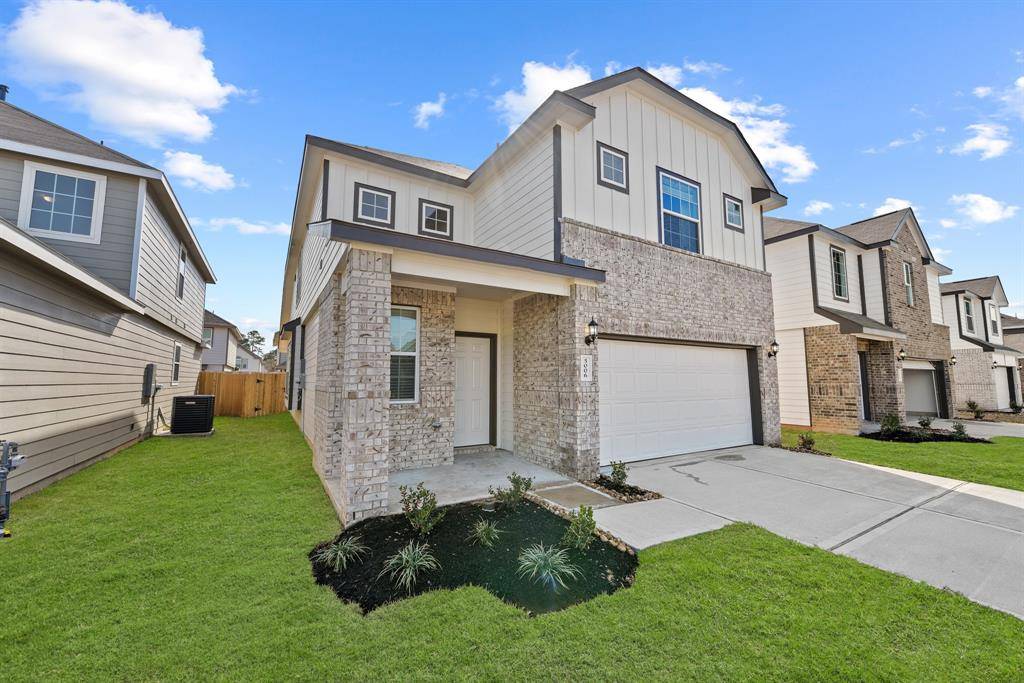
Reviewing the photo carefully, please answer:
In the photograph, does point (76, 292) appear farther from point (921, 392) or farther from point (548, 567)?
point (921, 392)

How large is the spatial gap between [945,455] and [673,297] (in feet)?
20.8

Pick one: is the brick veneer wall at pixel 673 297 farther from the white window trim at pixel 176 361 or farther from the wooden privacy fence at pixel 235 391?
the wooden privacy fence at pixel 235 391

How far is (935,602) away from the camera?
9.29ft

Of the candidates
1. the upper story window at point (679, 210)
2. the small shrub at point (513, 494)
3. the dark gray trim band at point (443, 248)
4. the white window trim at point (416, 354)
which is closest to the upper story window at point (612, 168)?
the upper story window at point (679, 210)

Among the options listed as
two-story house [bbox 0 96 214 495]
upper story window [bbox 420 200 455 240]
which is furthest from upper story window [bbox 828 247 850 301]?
two-story house [bbox 0 96 214 495]

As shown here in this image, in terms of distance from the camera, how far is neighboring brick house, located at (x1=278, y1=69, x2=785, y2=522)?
620 cm

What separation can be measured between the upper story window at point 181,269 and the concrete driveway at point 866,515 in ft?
44.0

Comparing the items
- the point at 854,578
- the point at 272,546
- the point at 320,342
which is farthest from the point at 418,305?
the point at 854,578

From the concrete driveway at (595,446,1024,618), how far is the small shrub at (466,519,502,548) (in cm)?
122

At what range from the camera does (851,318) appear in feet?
36.7

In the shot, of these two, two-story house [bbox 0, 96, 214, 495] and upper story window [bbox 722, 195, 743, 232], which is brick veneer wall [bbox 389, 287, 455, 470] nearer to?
two-story house [bbox 0, 96, 214, 495]

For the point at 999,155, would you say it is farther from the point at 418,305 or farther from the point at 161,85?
the point at 161,85

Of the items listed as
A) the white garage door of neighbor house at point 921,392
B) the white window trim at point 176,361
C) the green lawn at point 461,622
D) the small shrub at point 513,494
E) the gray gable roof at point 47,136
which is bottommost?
the green lawn at point 461,622

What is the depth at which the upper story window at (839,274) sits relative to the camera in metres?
12.3
